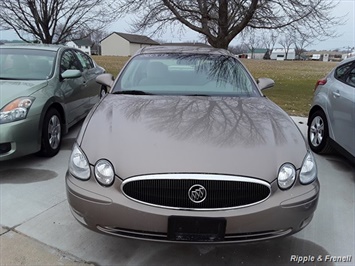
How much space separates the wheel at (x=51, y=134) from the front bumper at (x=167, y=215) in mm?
2142

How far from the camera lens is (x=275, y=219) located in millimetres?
1946

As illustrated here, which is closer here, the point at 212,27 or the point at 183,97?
the point at 183,97

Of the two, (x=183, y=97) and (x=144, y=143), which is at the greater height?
(x=183, y=97)

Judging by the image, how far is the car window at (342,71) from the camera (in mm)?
4118

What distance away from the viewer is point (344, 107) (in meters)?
3.72

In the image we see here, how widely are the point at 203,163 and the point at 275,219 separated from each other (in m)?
0.58

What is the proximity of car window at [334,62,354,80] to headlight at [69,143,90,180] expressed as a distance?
143 inches

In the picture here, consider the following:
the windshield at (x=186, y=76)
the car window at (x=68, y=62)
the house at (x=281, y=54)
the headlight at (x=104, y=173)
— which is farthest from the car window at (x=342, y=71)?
the house at (x=281, y=54)

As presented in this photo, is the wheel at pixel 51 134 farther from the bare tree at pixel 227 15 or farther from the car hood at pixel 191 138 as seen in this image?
the bare tree at pixel 227 15

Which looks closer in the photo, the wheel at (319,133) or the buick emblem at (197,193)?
the buick emblem at (197,193)

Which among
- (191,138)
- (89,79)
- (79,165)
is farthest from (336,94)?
(89,79)

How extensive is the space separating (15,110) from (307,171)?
3121mm

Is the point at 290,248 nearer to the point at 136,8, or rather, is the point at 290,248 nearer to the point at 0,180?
the point at 0,180

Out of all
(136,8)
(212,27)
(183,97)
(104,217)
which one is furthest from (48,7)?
(104,217)
